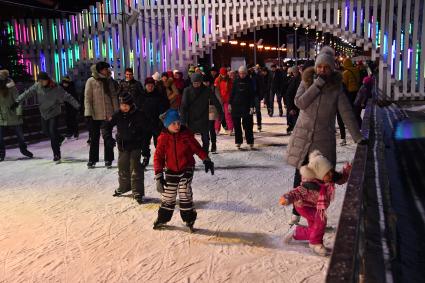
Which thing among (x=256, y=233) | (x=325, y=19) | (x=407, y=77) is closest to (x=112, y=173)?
(x=256, y=233)

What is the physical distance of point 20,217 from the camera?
554 cm

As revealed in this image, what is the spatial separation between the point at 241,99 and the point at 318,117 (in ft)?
16.1

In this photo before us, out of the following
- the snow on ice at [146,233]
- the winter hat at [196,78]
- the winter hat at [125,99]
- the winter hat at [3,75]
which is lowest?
the snow on ice at [146,233]

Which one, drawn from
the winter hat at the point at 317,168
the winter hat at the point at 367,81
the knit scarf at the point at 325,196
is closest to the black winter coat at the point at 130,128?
the winter hat at the point at 317,168

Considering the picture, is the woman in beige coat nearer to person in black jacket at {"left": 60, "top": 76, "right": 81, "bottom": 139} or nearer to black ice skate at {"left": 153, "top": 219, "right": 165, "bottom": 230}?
black ice skate at {"left": 153, "top": 219, "right": 165, "bottom": 230}

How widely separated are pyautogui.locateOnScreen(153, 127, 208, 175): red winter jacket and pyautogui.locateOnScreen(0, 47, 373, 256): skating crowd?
0.01 meters

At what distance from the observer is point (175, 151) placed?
4.71 meters

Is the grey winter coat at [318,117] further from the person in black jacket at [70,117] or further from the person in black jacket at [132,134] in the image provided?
the person in black jacket at [70,117]

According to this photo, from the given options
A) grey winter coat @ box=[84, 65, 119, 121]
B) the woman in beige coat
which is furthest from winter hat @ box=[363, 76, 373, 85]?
the woman in beige coat

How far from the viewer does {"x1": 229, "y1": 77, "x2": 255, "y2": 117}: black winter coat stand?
917cm

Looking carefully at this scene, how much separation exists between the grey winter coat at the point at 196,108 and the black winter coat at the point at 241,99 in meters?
1.38

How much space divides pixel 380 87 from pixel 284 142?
733 centimetres

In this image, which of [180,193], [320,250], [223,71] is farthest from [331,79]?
[223,71]

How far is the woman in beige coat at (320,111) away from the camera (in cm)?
Result: 423
